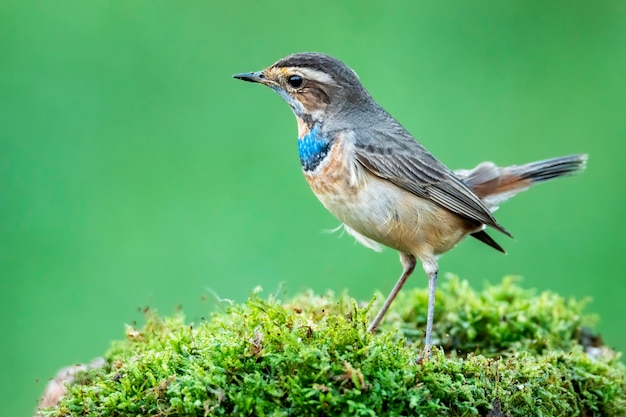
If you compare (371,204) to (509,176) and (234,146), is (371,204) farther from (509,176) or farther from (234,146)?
(234,146)

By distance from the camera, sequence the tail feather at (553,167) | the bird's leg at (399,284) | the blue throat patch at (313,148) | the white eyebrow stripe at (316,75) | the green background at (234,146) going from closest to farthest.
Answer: the blue throat patch at (313,148) < the white eyebrow stripe at (316,75) < the bird's leg at (399,284) < the tail feather at (553,167) < the green background at (234,146)

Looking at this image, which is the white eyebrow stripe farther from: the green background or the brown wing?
the green background

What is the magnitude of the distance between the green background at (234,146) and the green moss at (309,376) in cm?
318

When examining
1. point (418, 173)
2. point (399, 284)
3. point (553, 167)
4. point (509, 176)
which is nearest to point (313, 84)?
point (418, 173)

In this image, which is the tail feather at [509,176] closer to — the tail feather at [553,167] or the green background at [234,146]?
the tail feather at [553,167]

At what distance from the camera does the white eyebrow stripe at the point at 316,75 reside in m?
6.24

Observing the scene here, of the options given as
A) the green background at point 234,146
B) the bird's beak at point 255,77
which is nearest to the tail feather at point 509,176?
the bird's beak at point 255,77

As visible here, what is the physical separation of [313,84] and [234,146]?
4.04 m

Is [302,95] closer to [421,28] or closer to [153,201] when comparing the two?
[153,201]

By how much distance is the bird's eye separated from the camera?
247 inches

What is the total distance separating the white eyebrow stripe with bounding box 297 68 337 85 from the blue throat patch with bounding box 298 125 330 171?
34 centimetres

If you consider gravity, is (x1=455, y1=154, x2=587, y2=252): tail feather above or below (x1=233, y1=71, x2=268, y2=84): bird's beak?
above

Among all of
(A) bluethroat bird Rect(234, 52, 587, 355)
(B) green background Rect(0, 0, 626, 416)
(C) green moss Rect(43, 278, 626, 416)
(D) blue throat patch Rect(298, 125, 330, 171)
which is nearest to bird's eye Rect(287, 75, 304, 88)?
(A) bluethroat bird Rect(234, 52, 587, 355)

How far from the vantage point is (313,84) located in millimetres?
6270
